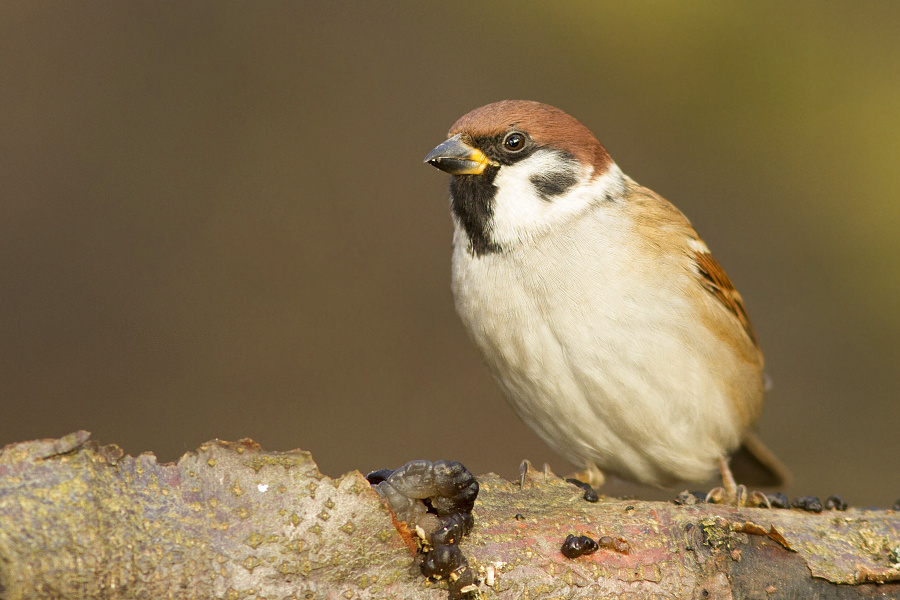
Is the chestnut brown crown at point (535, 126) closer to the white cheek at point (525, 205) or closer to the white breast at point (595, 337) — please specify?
the white cheek at point (525, 205)

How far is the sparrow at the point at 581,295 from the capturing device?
2.97 m

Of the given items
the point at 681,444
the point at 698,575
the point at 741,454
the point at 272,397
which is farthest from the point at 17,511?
the point at 272,397

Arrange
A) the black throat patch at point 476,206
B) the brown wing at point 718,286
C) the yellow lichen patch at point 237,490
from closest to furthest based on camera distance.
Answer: the yellow lichen patch at point 237,490 < the black throat patch at point 476,206 < the brown wing at point 718,286

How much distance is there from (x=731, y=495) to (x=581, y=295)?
103 centimetres

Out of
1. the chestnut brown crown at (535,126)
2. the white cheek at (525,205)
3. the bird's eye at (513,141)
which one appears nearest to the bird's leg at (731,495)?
the white cheek at (525,205)

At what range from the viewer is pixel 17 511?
1.55 m

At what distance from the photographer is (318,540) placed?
5.89ft

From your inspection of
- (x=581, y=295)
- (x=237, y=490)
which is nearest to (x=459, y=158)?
(x=581, y=295)

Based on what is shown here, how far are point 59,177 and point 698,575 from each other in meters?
4.36

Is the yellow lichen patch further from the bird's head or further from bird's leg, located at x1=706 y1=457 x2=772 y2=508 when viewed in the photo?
bird's leg, located at x1=706 y1=457 x2=772 y2=508

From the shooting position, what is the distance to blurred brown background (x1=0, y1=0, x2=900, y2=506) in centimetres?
478

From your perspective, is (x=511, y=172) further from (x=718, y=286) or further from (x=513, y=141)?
(x=718, y=286)

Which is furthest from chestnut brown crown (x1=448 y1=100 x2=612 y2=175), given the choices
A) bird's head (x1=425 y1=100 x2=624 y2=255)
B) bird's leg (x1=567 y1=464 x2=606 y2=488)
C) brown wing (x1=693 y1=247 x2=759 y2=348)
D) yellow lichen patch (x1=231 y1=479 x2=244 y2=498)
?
yellow lichen patch (x1=231 y1=479 x2=244 y2=498)

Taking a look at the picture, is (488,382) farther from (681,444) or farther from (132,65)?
(132,65)
